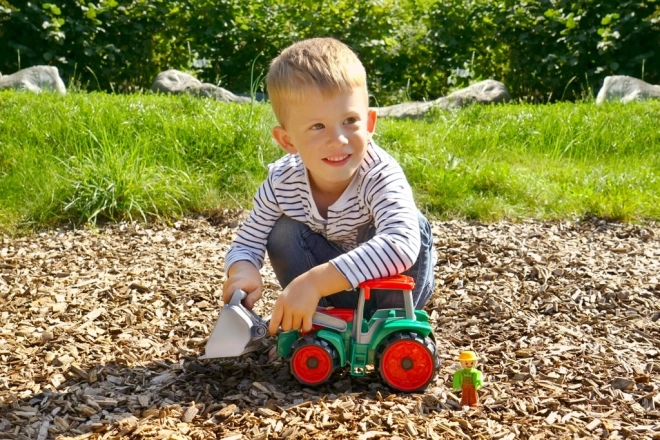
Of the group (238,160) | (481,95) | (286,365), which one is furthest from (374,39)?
(286,365)

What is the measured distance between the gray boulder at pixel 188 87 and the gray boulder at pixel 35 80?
1.03 metres

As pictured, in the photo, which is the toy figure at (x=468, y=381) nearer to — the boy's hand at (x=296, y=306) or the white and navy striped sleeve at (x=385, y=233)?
the white and navy striped sleeve at (x=385, y=233)

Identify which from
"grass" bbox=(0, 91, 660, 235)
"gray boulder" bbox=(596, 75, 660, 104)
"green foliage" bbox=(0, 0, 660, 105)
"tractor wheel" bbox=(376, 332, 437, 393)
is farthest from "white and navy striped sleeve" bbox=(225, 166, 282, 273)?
"green foliage" bbox=(0, 0, 660, 105)

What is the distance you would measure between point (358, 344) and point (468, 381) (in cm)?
36

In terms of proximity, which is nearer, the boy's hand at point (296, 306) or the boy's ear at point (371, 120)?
the boy's hand at point (296, 306)

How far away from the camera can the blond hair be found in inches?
105

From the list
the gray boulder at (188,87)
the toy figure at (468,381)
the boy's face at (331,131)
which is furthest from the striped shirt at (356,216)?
the gray boulder at (188,87)

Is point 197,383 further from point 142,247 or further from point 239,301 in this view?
point 142,247

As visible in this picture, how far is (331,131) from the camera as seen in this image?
270cm

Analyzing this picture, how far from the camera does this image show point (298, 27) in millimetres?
10281

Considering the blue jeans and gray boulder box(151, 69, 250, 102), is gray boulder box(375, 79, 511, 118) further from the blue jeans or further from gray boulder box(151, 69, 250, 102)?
the blue jeans

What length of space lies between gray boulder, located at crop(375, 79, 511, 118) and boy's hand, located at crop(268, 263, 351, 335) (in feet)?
17.5

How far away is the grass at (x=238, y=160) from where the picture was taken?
5043 mm

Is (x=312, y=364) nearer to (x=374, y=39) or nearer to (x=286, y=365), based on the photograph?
(x=286, y=365)
